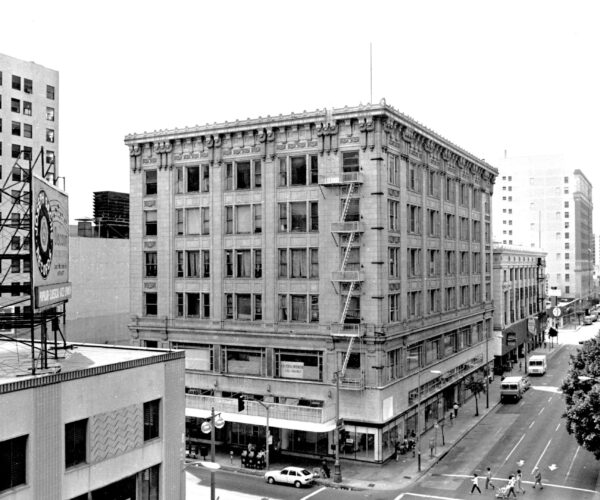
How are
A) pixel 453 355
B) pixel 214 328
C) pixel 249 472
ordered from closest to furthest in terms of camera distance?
pixel 249 472, pixel 214 328, pixel 453 355

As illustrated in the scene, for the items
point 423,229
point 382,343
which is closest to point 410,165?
point 423,229

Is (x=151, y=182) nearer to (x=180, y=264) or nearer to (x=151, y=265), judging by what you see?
(x=151, y=265)

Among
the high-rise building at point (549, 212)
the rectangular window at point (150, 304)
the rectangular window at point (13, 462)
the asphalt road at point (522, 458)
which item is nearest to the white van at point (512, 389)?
the asphalt road at point (522, 458)

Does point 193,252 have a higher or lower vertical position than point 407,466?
higher

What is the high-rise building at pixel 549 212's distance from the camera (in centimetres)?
17638

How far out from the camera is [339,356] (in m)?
53.6

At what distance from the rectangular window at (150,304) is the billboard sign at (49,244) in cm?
3138

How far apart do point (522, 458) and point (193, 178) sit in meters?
35.8

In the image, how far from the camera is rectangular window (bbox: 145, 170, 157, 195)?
62.1 m

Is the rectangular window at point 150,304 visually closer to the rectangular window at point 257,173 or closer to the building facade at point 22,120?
the rectangular window at point 257,173

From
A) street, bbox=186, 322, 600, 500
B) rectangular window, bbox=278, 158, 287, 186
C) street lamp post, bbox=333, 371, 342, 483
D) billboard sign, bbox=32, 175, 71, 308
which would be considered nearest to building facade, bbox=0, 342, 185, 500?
billboard sign, bbox=32, 175, 71, 308

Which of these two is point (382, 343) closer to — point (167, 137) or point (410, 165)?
point (410, 165)

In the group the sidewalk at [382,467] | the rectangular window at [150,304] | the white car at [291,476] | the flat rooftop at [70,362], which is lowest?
the sidewalk at [382,467]

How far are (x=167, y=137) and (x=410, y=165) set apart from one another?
21.7m
